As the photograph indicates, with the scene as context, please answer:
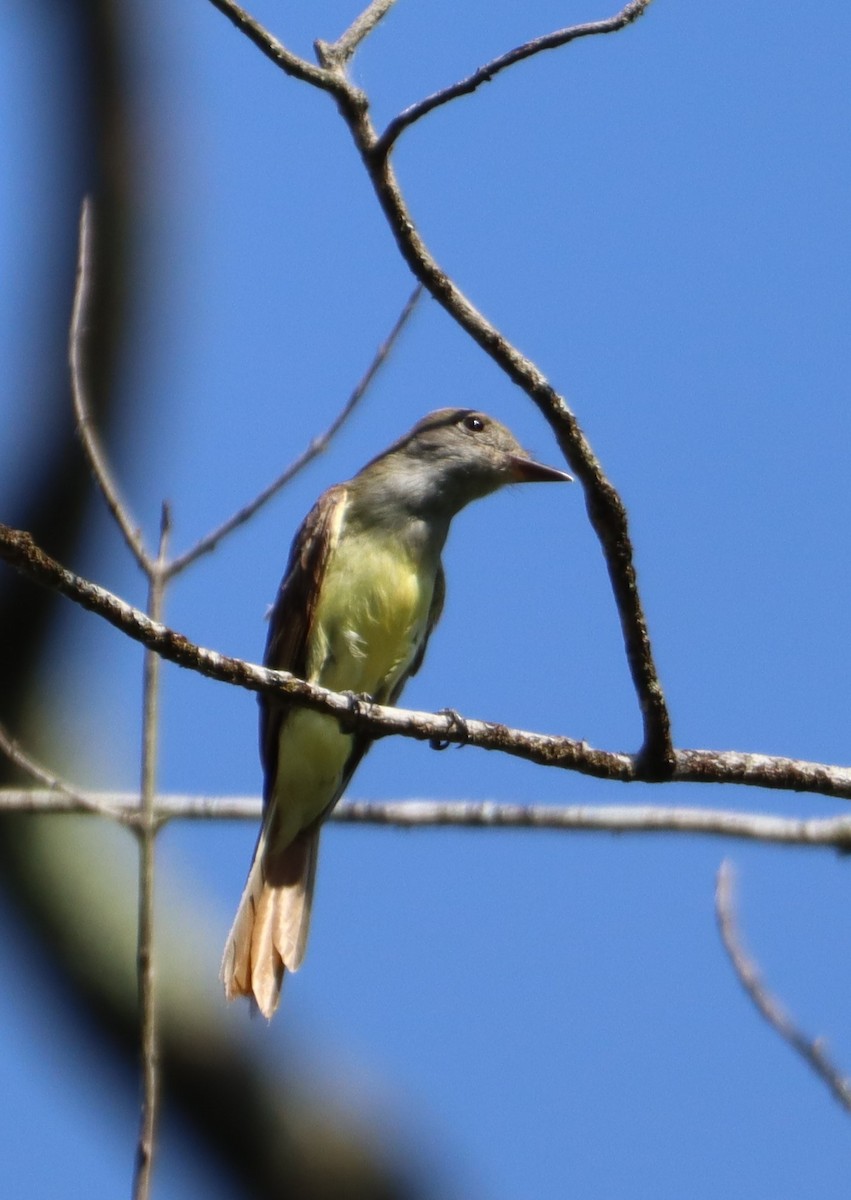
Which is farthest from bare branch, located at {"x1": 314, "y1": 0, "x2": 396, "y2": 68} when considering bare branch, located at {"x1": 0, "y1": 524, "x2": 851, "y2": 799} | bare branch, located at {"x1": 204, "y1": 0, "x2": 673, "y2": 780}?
bare branch, located at {"x1": 0, "y1": 524, "x2": 851, "y2": 799}

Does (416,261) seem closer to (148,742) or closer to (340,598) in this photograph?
(148,742)

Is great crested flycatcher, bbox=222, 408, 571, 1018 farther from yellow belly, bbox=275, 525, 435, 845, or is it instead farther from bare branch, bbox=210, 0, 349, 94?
bare branch, bbox=210, 0, 349, 94

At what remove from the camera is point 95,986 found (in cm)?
579

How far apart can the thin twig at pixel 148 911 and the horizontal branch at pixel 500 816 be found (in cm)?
18

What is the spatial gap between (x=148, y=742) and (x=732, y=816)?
4.96 feet

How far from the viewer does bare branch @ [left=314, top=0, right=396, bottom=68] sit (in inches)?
138

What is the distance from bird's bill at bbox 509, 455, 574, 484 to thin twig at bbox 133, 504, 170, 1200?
9.32 feet

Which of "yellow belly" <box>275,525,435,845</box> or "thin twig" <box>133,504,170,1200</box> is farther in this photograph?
"yellow belly" <box>275,525,435,845</box>

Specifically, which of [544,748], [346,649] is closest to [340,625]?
[346,649]

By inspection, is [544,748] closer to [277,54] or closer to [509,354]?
[509,354]

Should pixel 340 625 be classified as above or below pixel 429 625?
below

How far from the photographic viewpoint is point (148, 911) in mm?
3461

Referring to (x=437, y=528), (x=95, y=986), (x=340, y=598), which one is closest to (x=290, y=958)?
(x=95, y=986)

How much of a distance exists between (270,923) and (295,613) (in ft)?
4.04
